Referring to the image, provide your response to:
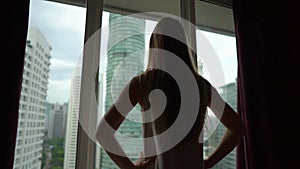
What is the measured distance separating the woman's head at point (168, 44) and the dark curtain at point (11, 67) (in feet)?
1.88

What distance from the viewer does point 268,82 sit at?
1.39 meters

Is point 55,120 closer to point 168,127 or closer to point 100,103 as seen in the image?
point 100,103

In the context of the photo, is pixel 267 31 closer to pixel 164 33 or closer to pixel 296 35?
pixel 296 35

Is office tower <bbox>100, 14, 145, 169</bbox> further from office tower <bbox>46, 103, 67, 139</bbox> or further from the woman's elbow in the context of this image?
the woman's elbow

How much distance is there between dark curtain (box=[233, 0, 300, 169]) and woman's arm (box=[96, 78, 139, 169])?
0.81 meters

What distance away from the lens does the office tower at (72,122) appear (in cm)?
113

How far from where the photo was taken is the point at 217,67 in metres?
1.57

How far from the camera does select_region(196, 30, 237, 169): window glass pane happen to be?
1.48 metres

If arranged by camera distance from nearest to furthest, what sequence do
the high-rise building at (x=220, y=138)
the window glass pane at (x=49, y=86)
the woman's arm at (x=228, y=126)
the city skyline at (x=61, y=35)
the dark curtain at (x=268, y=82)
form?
the woman's arm at (x=228, y=126), the window glass pane at (x=49, y=86), the city skyline at (x=61, y=35), the dark curtain at (x=268, y=82), the high-rise building at (x=220, y=138)

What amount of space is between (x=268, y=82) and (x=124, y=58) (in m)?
0.94

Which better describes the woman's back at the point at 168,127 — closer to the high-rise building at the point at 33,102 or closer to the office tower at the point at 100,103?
the office tower at the point at 100,103

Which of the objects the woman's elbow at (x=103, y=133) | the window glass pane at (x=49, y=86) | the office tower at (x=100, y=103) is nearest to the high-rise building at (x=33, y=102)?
the window glass pane at (x=49, y=86)

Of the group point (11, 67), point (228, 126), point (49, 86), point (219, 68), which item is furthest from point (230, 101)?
point (11, 67)

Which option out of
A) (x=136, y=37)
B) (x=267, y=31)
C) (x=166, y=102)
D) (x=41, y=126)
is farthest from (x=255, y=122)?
(x=41, y=126)
